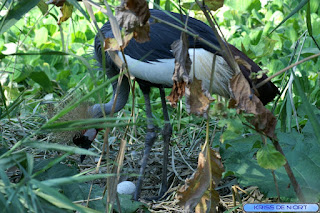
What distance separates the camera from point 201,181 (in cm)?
143

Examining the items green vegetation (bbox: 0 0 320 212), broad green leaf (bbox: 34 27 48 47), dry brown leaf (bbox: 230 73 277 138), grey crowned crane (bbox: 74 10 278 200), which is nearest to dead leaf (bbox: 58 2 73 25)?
green vegetation (bbox: 0 0 320 212)

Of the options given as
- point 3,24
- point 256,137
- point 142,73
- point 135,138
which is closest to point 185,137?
point 135,138

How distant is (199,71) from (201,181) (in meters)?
1.05

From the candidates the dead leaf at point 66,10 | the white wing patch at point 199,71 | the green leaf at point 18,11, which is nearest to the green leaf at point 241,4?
the white wing patch at point 199,71

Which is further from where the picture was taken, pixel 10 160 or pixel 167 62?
pixel 167 62

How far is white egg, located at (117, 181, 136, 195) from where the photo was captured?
92.1 inches

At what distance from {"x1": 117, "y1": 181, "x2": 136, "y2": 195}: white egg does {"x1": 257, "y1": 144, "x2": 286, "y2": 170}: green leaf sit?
115cm

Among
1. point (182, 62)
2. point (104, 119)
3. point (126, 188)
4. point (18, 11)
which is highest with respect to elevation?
point (18, 11)

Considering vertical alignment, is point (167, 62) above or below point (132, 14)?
below

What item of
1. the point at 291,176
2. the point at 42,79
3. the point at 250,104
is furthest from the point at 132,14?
the point at 42,79

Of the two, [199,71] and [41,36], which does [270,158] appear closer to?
[199,71]

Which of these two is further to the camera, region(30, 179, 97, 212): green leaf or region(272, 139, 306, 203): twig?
region(272, 139, 306, 203): twig

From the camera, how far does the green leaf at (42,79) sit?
308cm

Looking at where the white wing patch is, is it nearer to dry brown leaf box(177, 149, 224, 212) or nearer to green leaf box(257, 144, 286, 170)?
dry brown leaf box(177, 149, 224, 212)
